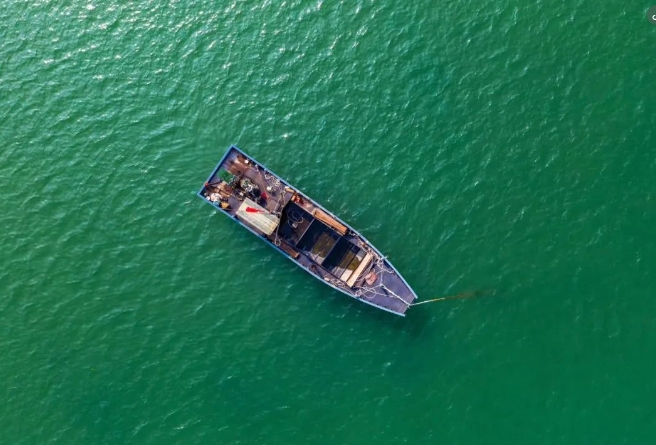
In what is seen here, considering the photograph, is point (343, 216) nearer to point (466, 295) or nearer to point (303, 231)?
point (303, 231)

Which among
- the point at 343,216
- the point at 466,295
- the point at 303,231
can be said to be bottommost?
the point at 303,231

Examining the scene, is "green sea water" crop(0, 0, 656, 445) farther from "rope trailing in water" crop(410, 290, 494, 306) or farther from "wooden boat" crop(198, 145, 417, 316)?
"wooden boat" crop(198, 145, 417, 316)

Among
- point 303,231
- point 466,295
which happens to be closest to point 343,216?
point 303,231

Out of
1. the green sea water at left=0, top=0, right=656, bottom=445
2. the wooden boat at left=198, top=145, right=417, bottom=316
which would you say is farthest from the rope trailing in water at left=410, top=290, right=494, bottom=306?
the wooden boat at left=198, top=145, right=417, bottom=316

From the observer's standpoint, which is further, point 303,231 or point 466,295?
point 303,231

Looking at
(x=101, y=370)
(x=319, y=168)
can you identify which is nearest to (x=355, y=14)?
(x=319, y=168)

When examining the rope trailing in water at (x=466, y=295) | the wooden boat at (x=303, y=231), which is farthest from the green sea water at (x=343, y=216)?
the wooden boat at (x=303, y=231)
